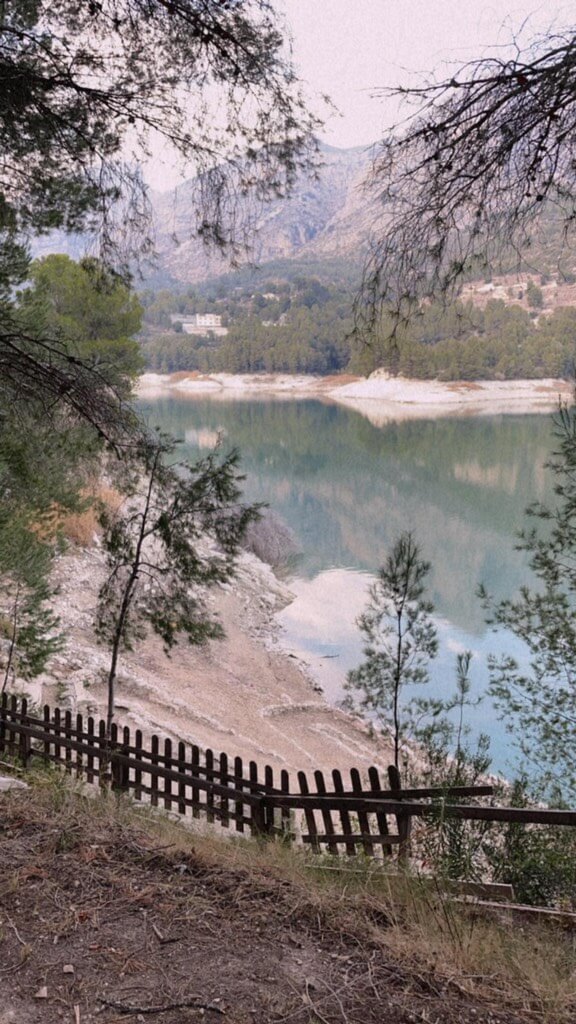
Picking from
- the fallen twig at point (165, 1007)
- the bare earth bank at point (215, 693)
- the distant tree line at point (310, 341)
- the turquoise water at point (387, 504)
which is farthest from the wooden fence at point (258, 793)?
the distant tree line at point (310, 341)

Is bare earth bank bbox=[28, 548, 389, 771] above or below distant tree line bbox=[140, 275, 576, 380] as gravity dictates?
below

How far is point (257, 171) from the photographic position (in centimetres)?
353

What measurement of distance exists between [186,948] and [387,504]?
99.0 ft

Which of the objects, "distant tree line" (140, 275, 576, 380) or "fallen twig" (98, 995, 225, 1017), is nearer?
"fallen twig" (98, 995, 225, 1017)

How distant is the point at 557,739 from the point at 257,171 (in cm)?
533

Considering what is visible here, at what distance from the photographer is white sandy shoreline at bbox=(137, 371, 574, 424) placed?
54062 millimetres

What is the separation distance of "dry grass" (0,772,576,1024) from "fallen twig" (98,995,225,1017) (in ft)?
0.07

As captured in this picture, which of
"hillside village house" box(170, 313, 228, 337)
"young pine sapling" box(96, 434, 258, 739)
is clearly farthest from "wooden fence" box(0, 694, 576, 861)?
"hillside village house" box(170, 313, 228, 337)

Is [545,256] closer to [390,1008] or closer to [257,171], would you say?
[257,171]

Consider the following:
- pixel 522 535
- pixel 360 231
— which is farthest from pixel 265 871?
pixel 522 535

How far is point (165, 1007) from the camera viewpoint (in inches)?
84.5

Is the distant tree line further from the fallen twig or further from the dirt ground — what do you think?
the fallen twig

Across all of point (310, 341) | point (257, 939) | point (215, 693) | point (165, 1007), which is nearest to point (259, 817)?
point (257, 939)

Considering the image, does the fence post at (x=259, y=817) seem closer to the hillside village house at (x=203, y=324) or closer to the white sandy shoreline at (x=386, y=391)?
the white sandy shoreline at (x=386, y=391)
